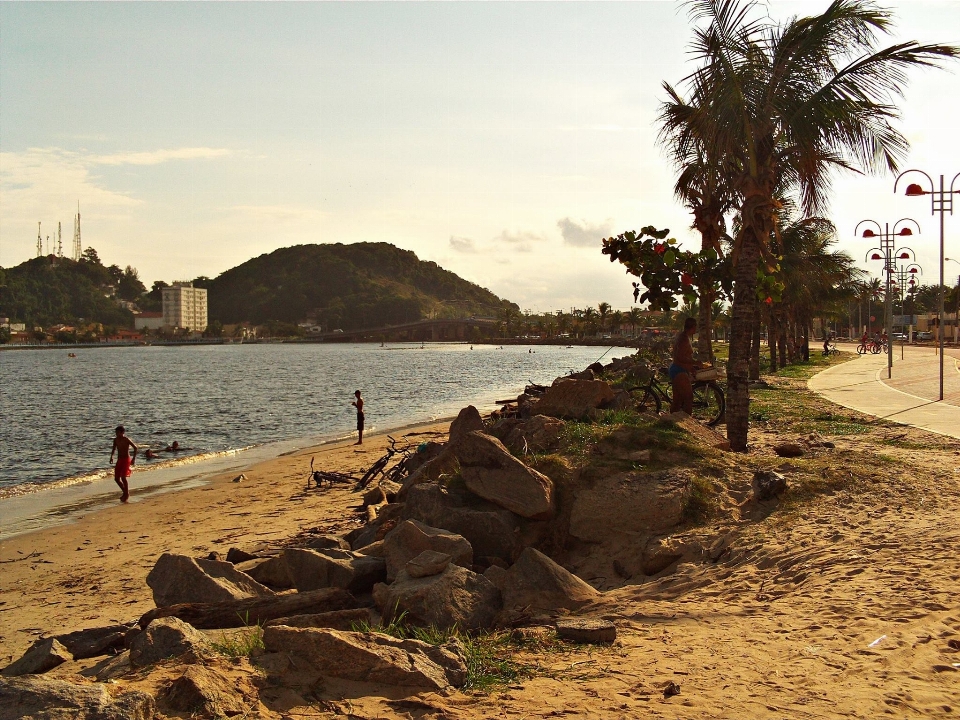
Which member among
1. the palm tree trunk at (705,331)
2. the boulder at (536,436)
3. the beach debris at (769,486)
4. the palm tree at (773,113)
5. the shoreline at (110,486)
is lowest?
the shoreline at (110,486)

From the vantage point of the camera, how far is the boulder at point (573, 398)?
1245 centimetres

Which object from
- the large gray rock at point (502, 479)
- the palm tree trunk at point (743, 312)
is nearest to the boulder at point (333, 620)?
the large gray rock at point (502, 479)

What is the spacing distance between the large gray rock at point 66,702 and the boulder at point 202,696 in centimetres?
13

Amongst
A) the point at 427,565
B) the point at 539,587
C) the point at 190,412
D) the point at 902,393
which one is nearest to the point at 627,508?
the point at 539,587

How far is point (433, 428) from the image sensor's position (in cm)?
2648

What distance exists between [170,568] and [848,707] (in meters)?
5.36

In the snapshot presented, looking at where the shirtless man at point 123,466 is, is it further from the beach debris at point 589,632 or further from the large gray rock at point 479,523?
the beach debris at point 589,632

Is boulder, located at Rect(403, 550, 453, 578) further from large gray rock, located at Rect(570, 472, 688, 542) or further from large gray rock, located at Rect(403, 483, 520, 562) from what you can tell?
large gray rock, located at Rect(570, 472, 688, 542)

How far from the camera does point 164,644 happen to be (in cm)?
481

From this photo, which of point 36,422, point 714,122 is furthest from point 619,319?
point 714,122

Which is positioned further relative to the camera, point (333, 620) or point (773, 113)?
point (773, 113)

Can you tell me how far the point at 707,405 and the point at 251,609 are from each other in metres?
13.6

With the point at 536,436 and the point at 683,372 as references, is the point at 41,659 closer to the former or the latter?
the point at 536,436

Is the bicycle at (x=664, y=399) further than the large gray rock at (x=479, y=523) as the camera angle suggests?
Yes
